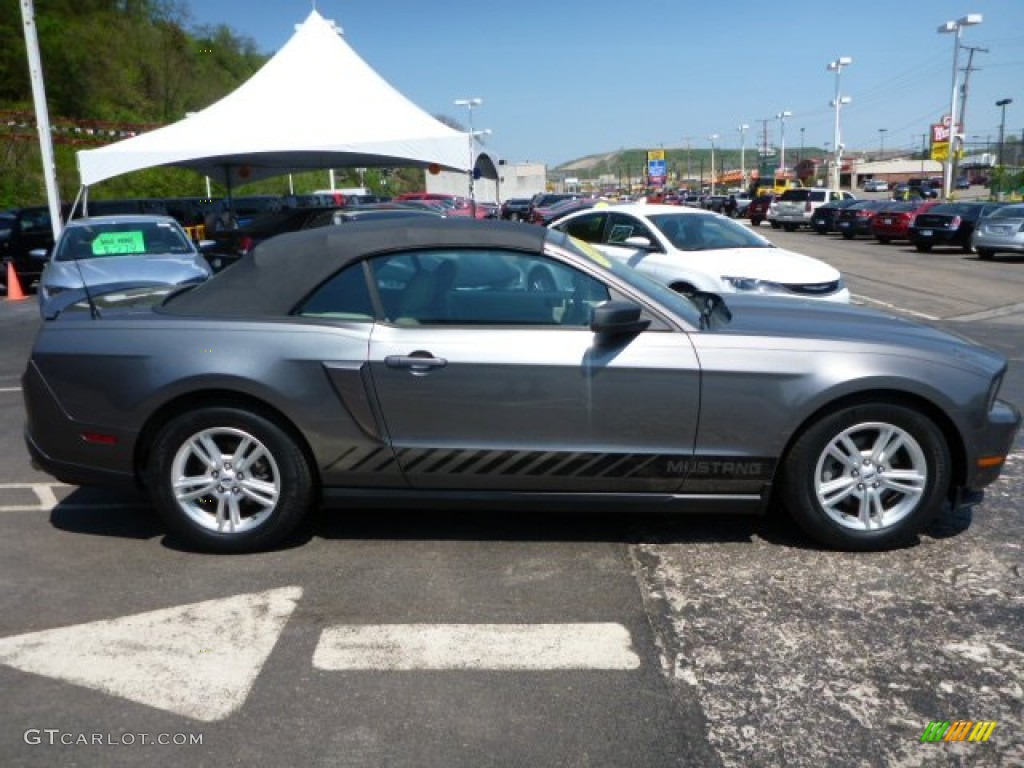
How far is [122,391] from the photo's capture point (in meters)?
4.21

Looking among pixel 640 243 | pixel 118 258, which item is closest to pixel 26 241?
pixel 118 258

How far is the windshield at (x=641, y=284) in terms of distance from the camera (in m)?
4.30

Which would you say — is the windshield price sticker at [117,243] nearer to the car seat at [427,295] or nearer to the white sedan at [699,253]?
the white sedan at [699,253]

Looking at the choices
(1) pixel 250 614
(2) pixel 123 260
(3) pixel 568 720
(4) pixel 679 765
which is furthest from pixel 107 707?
(2) pixel 123 260

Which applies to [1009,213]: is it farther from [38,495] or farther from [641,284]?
[38,495]

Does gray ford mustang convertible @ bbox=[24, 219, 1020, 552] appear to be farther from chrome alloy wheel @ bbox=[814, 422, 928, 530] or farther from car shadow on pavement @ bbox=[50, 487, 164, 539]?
car shadow on pavement @ bbox=[50, 487, 164, 539]

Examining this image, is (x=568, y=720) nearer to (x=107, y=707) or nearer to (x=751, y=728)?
(x=751, y=728)

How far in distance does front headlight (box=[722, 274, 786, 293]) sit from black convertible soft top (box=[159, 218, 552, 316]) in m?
4.98

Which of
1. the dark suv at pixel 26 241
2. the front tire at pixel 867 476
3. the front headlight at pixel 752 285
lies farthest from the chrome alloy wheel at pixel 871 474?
the dark suv at pixel 26 241

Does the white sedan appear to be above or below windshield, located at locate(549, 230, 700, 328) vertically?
below

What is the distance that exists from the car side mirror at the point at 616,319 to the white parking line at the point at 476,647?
1.28 m

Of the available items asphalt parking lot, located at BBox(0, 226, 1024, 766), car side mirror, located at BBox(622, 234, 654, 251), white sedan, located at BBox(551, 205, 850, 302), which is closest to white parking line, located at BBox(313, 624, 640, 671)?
asphalt parking lot, located at BBox(0, 226, 1024, 766)

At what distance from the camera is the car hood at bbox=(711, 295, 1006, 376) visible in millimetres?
4199

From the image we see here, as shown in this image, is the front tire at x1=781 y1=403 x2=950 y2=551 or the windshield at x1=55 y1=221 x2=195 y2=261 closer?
the front tire at x1=781 y1=403 x2=950 y2=551
